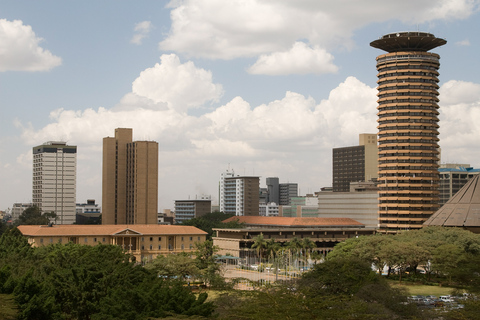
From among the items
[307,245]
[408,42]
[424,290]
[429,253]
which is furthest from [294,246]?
[408,42]

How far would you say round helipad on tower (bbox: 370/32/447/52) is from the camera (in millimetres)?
174500

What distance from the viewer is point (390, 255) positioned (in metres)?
115

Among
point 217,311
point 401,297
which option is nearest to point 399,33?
point 401,297

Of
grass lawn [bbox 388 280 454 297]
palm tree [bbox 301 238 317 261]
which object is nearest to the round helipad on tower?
palm tree [bbox 301 238 317 261]

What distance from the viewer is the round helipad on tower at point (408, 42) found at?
174500 millimetres

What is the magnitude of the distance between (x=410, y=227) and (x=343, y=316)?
134379 mm

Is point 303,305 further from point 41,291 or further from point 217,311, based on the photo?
point 41,291

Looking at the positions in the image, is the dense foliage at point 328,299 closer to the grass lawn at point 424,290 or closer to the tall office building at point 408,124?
the grass lawn at point 424,290

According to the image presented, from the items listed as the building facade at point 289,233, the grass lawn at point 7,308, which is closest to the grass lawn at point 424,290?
the building facade at point 289,233

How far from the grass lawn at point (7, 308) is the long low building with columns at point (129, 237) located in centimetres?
8706

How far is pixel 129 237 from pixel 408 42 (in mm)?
88190

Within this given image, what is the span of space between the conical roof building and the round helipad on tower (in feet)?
126

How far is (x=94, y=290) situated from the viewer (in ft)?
235

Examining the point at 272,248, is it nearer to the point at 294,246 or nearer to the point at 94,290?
the point at 294,246
